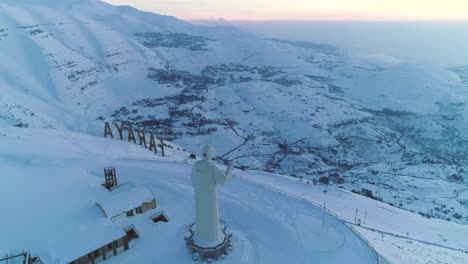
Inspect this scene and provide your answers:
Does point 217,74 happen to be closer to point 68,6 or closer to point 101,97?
point 101,97

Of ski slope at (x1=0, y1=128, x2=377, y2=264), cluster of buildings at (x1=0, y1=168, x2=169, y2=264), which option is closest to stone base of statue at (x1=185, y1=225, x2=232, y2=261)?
ski slope at (x1=0, y1=128, x2=377, y2=264)

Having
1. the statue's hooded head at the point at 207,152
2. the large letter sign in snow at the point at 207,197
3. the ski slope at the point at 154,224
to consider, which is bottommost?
the ski slope at the point at 154,224

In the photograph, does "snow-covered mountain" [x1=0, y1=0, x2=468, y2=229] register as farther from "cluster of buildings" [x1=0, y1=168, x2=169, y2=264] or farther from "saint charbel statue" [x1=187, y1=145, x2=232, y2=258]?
"cluster of buildings" [x1=0, y1=168, x2=169, y2=264]

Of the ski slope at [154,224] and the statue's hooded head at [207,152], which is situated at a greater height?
the statue's hooded head at [207,152]

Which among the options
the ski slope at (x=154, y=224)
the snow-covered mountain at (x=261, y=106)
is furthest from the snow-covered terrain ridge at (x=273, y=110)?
the ski slope at (x=154, y=224)

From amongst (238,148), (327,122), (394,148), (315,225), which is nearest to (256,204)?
(315,225)

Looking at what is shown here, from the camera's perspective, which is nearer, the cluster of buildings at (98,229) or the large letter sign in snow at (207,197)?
the large letter sign in snow at (207,197)

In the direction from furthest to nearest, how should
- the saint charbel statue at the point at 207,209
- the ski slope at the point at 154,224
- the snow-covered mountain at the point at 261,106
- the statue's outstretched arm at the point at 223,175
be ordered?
the snow-covered mountain at the point at 261,106 < the ski slope at the point at 154,224 < the saint charbel statue at the point at 207,209 < the statue's outstretched arm at the point at 223,175

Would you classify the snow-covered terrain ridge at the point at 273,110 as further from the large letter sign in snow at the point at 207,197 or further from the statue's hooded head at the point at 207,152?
the statue's hooded head at the point at 207,152

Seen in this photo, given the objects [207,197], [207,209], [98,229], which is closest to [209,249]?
[207,209]
